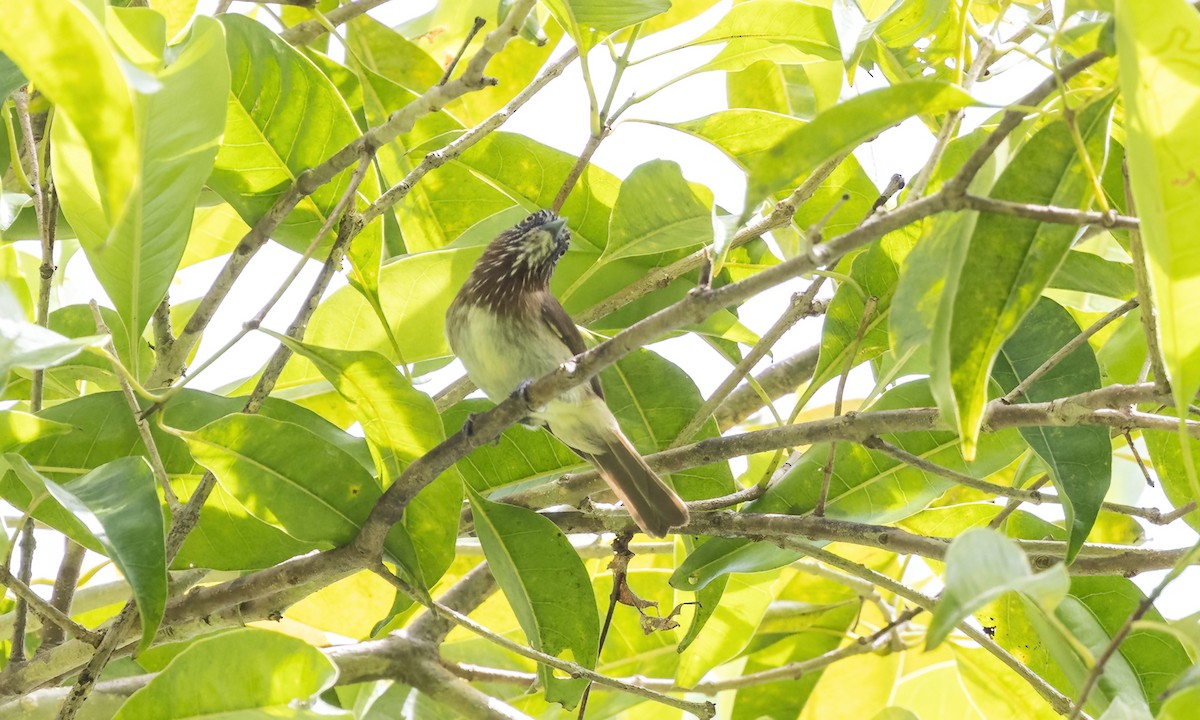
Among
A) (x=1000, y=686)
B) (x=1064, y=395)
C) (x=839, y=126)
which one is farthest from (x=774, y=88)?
(x=839, y=126)

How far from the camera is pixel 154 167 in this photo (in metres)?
1.64

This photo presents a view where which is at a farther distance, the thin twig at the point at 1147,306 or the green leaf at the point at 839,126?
the thin twig at the point at 1147,306

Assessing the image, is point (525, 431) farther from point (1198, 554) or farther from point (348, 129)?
point (1198, 554)

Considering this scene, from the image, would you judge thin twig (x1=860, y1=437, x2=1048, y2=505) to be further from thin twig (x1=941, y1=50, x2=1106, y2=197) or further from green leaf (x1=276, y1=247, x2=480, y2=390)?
green leaf (x1=276, y1=247, x2=480, y2=390)

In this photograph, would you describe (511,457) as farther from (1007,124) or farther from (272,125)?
(1007,124)

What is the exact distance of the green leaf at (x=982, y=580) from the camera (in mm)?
933

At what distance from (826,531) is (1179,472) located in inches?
23.9

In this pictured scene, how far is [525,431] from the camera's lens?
2461mm

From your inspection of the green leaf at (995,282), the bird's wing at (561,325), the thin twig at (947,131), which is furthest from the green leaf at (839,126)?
the bird's wing at (561,325)

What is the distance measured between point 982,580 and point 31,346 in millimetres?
964

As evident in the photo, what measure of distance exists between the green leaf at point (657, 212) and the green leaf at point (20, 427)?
1.03 meters

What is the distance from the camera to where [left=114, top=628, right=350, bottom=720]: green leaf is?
1491mm

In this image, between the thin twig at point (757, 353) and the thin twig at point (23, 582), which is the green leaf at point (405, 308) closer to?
the thin twig at point (757, 353)

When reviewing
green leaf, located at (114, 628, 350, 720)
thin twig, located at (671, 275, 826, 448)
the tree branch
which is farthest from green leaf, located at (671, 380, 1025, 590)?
the tree branch
